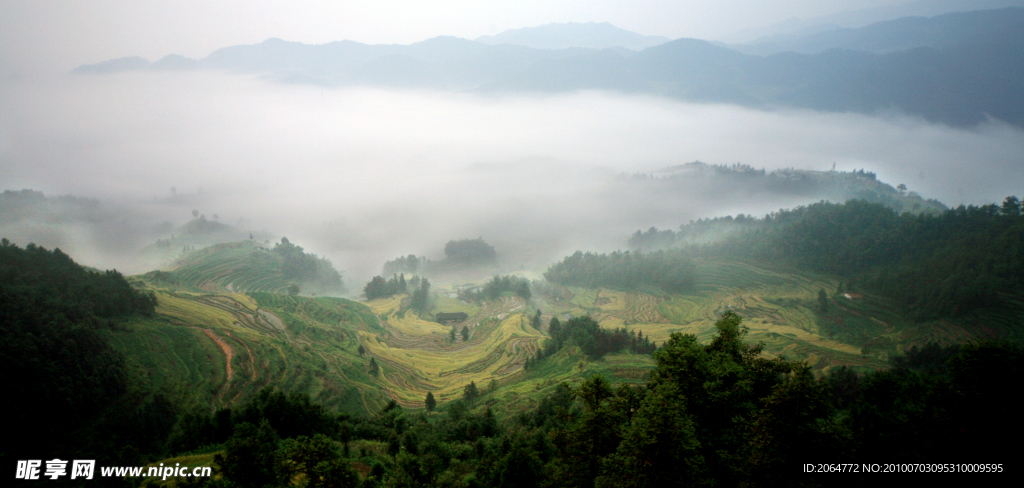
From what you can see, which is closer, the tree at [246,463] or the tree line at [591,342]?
the tree at [246,463]

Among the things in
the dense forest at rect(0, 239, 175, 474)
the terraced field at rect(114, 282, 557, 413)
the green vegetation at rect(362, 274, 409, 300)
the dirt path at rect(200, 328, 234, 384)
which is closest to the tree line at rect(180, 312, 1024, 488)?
the dense forest at rect(0, 239, 175, 474)

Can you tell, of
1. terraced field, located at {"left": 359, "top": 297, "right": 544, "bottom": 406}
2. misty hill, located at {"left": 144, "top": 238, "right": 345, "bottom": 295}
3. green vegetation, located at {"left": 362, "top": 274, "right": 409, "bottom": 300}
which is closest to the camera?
terraced field, located at {"left": 359, "top": 297, "right": 544, "bottom": 406}

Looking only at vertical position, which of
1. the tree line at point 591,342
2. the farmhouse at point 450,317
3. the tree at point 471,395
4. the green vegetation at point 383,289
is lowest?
the tree at point 471,395

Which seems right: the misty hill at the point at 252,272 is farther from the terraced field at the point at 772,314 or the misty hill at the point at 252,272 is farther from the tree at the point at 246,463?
the tree at the point at 246,463

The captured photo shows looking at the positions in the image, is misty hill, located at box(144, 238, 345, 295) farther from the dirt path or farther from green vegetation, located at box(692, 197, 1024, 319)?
green vegetation, located at box(692, 197, 1024, 319)

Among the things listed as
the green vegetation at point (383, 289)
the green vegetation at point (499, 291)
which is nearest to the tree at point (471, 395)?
the green vegetation at point (499, 291)

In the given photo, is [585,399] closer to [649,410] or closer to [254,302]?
[649,410]

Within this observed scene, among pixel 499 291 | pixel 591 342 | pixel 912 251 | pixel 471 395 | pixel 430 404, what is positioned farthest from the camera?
pixel 499 291

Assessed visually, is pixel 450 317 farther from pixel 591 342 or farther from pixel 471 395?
pixel 471 395

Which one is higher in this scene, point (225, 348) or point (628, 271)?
point (628, 271)

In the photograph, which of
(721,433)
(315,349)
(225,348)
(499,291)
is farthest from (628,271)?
(721,433)

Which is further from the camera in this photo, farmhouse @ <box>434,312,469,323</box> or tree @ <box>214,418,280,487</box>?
farmhouse @ <box>434,312,469,323</box>

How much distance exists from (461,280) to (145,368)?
135631mm

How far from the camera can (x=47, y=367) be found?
139 ft
